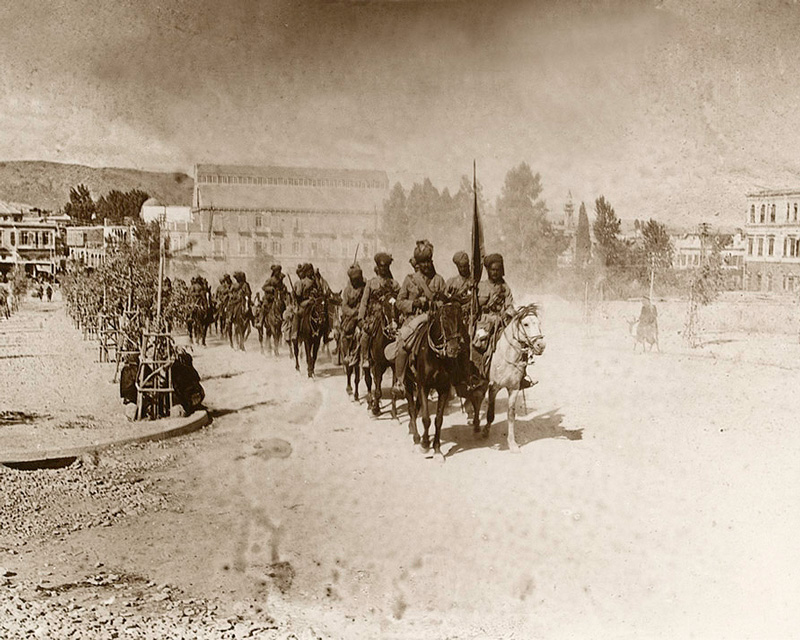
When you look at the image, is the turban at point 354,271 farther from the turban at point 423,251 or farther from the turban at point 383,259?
the turban at point 423,251

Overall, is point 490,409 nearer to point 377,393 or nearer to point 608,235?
→ point 377,393

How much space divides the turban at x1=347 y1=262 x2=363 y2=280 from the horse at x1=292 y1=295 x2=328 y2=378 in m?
0.37

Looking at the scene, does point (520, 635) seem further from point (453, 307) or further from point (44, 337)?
point (44, 337)

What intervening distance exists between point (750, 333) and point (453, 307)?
66.8 inches

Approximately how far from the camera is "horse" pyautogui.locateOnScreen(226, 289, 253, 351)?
12.1 feet

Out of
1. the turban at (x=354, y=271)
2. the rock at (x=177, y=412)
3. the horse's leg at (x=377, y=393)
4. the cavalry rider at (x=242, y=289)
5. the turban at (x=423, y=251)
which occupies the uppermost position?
the turban at (x=423, y=251)

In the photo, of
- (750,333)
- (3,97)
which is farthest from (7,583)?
(750,333)

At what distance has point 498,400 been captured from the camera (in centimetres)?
413

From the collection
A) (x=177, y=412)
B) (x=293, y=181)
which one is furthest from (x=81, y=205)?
(x=177, y=412)

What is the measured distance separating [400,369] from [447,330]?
347 mm

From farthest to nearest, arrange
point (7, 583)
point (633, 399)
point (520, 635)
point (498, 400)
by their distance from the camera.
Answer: point (498, 400) → point (633, 399) → point (520, 635) → point (7, 583)

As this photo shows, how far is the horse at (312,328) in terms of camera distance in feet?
13.1

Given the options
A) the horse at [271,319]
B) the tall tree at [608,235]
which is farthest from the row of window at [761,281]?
the horse at [271,319]

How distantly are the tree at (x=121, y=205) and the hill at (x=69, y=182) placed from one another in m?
0.02
